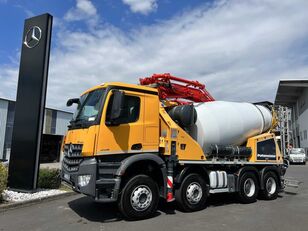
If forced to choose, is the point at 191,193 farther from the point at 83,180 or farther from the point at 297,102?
the point at 297,102

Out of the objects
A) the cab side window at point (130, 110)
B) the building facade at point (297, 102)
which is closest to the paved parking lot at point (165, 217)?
the cab side window at point (130, 110)

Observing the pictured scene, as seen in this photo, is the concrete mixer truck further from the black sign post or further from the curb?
the black sign post

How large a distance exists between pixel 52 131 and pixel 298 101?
38.2 meters

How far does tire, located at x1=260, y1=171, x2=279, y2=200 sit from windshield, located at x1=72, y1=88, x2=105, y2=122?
6.16 meters

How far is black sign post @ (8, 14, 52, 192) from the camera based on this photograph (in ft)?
33.9

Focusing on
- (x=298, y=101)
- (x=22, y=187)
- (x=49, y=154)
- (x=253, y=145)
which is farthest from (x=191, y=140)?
(x=298, y=101)

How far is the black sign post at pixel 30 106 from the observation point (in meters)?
10.3

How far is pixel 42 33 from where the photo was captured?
1096 centimetres

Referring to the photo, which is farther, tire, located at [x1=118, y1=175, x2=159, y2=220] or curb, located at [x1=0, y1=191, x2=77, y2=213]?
curb, located at [x1=0, y1=191, x2=77, y2=213]

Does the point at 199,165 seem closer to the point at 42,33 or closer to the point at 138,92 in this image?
the point at 138,92

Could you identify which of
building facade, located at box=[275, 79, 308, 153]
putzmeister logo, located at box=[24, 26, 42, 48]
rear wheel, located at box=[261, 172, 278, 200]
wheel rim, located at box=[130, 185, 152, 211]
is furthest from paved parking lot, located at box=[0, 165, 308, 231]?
building facade, located at box=[275, 79, 308, 153]

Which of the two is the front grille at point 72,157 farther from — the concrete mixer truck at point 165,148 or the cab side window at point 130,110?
the cab side window at point 130,110

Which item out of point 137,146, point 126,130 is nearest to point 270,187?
point 137,146

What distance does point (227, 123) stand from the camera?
9812 millimetres
